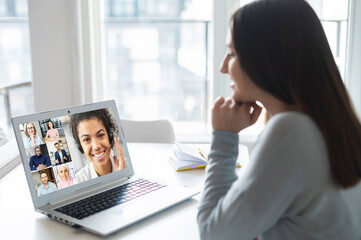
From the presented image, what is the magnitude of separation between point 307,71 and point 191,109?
87.7 inches

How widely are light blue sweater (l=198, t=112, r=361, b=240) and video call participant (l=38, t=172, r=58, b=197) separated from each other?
529 millimetres

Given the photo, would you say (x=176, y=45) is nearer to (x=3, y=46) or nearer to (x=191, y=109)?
(x=191, y=109)

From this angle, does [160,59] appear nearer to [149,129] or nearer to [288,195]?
[149,129]

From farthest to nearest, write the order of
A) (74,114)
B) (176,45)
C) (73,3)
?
(176,45) → (73,3) → (74,114)

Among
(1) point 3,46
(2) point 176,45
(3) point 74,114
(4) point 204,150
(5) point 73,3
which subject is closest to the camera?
(3) point 74,114

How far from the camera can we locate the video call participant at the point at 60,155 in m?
1.21

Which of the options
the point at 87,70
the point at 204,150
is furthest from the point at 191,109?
the point at 204,150

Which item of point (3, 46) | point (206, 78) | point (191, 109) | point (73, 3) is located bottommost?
point (191, 109)

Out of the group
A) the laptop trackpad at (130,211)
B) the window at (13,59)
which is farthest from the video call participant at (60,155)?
the window at (13,59)

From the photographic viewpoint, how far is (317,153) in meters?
0.81

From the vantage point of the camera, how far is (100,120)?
1345mm

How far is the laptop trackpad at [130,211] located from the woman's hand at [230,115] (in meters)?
0.32

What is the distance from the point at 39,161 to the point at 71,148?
10 centimetres

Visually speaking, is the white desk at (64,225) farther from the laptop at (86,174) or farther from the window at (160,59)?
the window at (160,59)
